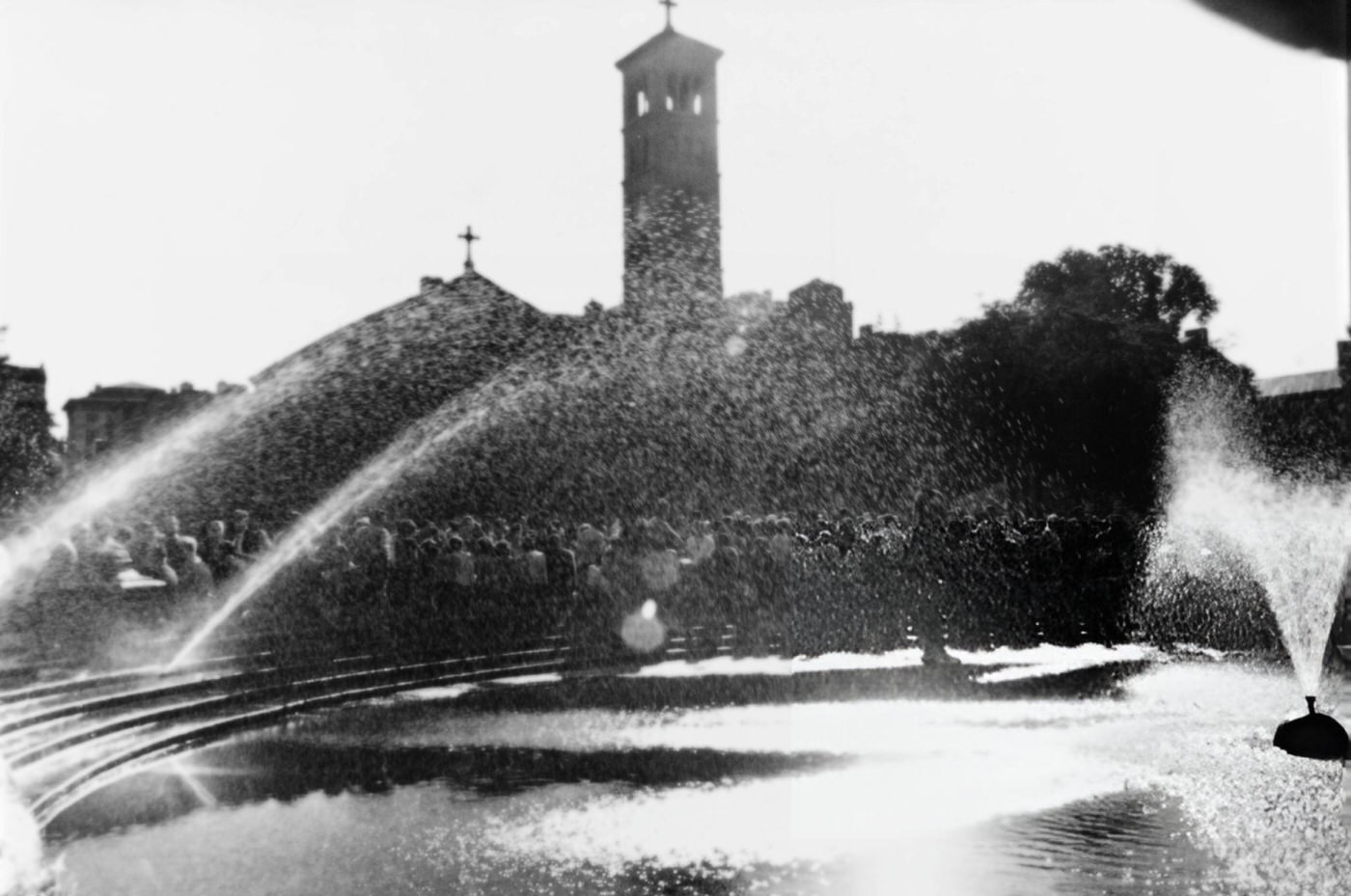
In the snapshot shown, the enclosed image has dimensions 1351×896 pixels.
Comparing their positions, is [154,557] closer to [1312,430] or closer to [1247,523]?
[1247,523]

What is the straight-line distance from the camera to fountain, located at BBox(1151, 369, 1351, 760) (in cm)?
1246

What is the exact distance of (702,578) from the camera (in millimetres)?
18156

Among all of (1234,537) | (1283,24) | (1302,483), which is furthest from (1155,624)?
(1302,483)

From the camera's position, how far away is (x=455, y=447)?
40094mm

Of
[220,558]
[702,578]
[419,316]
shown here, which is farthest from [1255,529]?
[419,316]

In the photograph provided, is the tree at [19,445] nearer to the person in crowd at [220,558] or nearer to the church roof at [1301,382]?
the person in crowd at [220,558]

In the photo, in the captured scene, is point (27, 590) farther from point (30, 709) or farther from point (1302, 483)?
point (1302, 483)

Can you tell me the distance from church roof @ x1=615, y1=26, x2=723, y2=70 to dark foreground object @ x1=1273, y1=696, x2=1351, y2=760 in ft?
166

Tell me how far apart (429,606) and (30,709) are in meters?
6.58

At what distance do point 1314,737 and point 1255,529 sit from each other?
20.6 metres

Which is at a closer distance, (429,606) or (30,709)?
(30,709)

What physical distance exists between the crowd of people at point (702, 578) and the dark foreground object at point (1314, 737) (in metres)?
10.5

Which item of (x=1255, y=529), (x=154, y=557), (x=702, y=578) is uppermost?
(x=154, y=557)

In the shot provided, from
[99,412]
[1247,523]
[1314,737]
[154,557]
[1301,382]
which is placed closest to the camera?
[1314,737]
